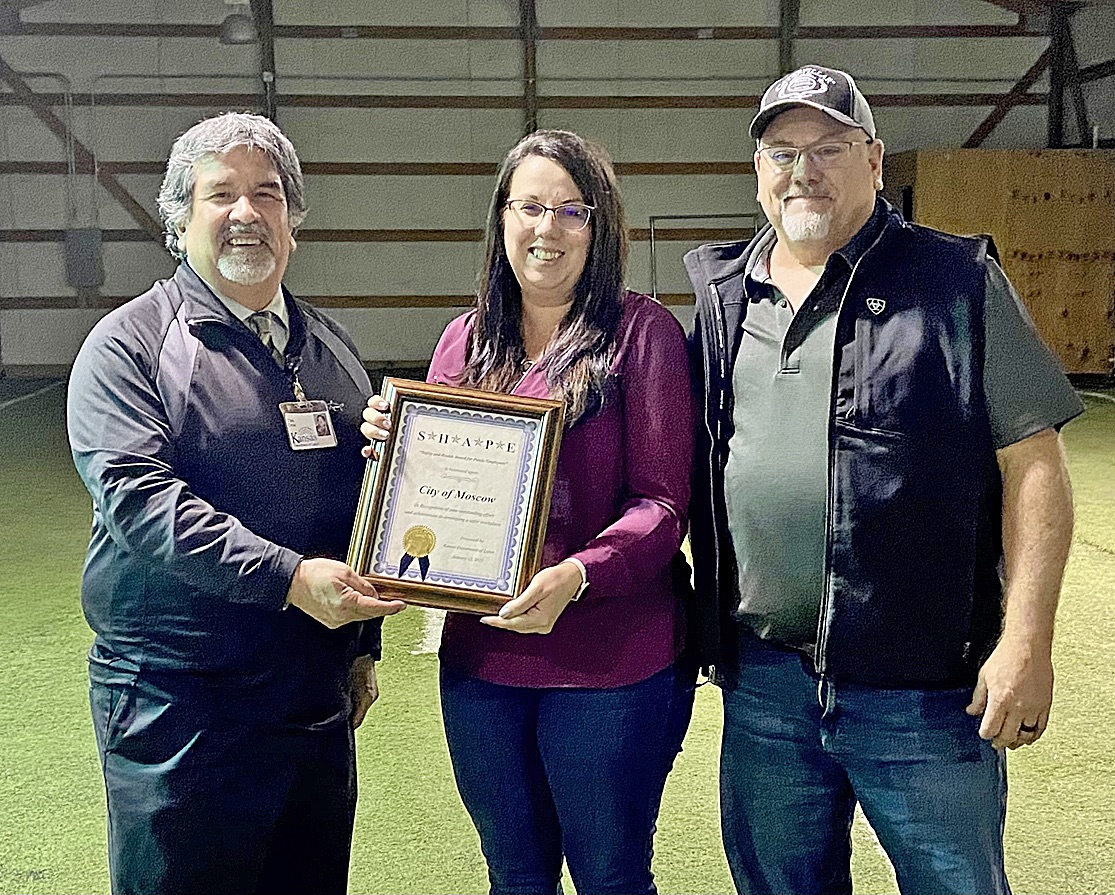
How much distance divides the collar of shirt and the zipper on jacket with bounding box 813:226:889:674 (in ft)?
3.00

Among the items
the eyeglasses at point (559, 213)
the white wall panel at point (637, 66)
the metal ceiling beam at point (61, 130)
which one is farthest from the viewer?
the white wall panel at point (637, 66)

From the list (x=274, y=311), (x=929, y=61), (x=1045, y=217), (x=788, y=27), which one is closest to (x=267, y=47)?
(x=788, y=27)

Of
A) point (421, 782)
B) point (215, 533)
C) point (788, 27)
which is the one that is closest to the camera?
point (215, 533)

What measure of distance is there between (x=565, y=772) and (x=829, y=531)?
57cm

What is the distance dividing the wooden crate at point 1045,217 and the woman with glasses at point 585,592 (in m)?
10.2

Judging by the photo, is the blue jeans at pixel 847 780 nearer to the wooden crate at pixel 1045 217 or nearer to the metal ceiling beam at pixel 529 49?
the wooden crate at pixel 1045 217

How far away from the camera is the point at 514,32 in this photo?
12.3 meters

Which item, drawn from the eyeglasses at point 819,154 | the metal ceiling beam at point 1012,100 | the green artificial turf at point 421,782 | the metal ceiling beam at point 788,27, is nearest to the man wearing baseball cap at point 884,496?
the eyeglasses at point 819,154

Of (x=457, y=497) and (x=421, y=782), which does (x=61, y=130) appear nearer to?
(x=421, y=782)

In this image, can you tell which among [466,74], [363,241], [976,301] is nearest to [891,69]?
[466,74]

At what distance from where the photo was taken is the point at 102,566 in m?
1.87

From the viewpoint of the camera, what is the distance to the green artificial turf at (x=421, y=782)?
9.16 ft

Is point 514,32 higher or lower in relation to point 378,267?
higher

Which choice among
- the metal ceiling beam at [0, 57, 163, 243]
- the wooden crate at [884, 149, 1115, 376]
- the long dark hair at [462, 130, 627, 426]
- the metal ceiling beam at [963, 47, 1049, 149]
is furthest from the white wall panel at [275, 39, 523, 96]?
the long dark hair at [462, 130, 627, 426]
